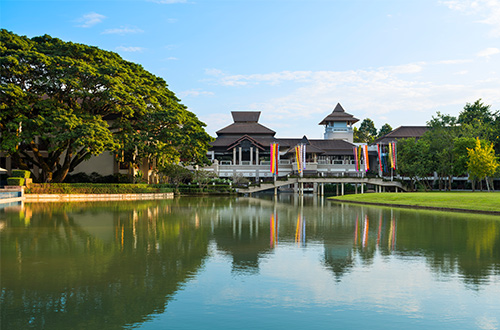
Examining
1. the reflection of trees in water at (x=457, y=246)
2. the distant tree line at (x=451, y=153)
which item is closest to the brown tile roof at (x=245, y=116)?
the distant tree line at (x=451, y=153)

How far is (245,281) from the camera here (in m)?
8.16

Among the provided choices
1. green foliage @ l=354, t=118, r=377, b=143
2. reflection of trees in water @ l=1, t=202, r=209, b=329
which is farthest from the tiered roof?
reflection of trees in water @ l=1, t=202, r=209, b=329

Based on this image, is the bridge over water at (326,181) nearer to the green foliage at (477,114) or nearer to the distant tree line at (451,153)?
the distant tree line at (451,153)

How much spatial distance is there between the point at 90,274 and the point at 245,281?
3039mm

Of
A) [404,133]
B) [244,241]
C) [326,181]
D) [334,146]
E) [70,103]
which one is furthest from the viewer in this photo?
[404,133]

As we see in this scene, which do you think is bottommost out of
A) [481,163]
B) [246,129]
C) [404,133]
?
[481,163]

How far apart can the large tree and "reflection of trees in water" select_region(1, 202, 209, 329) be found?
2125cm

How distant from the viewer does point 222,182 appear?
56250mm

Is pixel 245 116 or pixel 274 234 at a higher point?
pixel 245 116

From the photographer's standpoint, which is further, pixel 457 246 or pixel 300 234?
pixel 300 234

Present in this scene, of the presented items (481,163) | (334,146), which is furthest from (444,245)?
(334,146)

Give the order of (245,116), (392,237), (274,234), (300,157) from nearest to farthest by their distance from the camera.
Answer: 1. (392,237)
2. (274,234)
3. (300,157)
4. (245,116)

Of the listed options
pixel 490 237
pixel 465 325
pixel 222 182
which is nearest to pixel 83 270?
pixel 465 325

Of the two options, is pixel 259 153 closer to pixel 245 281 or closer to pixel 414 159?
pixel 414 159
